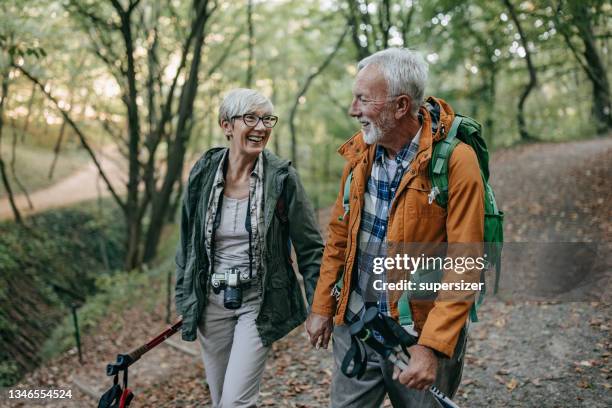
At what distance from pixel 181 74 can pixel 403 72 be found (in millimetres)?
14910

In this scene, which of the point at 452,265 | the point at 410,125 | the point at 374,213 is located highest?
the point at 410,125

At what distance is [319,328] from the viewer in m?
2.57

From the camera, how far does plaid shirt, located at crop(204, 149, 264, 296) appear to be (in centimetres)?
294

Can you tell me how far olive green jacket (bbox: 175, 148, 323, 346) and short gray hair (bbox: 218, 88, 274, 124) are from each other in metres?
0.32

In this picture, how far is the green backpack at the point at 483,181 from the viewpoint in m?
2.04

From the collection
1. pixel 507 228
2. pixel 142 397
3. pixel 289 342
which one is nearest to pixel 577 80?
pixel 507 228

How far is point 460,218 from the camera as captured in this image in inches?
77.8

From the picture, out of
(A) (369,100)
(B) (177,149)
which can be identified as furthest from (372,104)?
(B) (177,149)

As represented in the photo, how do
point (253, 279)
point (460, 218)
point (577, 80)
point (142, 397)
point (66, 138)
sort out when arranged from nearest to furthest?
point (460, 218), point (253, 279), point (142, 397), point (577, 80), point (66, 138)

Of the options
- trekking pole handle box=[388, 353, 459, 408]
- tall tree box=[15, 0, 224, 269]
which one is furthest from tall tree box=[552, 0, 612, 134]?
trekking pole handle box=[388, 353, 459, 408]

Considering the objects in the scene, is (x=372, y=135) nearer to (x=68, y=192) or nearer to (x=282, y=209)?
(x=282, y=209)

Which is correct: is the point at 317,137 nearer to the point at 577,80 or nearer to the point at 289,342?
the point at 577,80

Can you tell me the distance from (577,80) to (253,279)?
17.6 meters

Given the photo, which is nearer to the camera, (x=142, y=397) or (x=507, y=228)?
(x=142, y=397)
